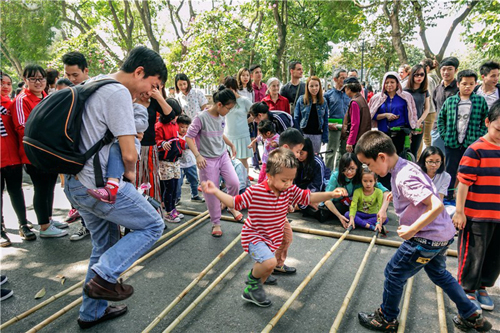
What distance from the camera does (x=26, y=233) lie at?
423cm

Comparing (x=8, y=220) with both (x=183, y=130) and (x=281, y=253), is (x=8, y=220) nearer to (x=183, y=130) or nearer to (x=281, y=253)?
(x=183, y=130)

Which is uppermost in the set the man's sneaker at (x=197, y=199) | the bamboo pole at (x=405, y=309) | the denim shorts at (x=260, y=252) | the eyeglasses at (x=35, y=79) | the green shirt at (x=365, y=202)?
the eyeglasses at (x=35, y=79)

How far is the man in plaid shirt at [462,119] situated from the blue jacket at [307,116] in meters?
1.68

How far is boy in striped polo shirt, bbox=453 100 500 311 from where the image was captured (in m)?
2.64

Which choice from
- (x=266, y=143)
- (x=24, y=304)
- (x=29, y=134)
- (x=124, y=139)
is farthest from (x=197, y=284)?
(x=266, y=143)

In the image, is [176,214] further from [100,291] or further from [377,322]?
[377,322]

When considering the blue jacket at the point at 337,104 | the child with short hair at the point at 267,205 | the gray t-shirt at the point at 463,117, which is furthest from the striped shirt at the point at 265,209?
the blue jacket at the point at 337,104

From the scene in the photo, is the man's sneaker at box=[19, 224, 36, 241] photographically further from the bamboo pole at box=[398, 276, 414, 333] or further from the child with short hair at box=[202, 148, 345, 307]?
the bamboo pole at box=[398, 276, 414, 333]

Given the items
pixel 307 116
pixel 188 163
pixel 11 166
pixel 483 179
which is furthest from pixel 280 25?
pixel 483 179

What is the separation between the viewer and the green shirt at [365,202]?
4.56 m

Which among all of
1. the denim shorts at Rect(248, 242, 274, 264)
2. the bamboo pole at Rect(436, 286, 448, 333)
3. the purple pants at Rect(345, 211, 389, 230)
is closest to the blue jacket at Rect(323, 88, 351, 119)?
the purple pants at Rect(345, 211, 389, 230)

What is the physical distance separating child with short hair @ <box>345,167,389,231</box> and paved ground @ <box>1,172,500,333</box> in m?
0.17

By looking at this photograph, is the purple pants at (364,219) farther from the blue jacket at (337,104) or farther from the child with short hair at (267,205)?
the blue jacket at (337,104)

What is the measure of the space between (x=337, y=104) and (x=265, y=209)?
4.31 metres
